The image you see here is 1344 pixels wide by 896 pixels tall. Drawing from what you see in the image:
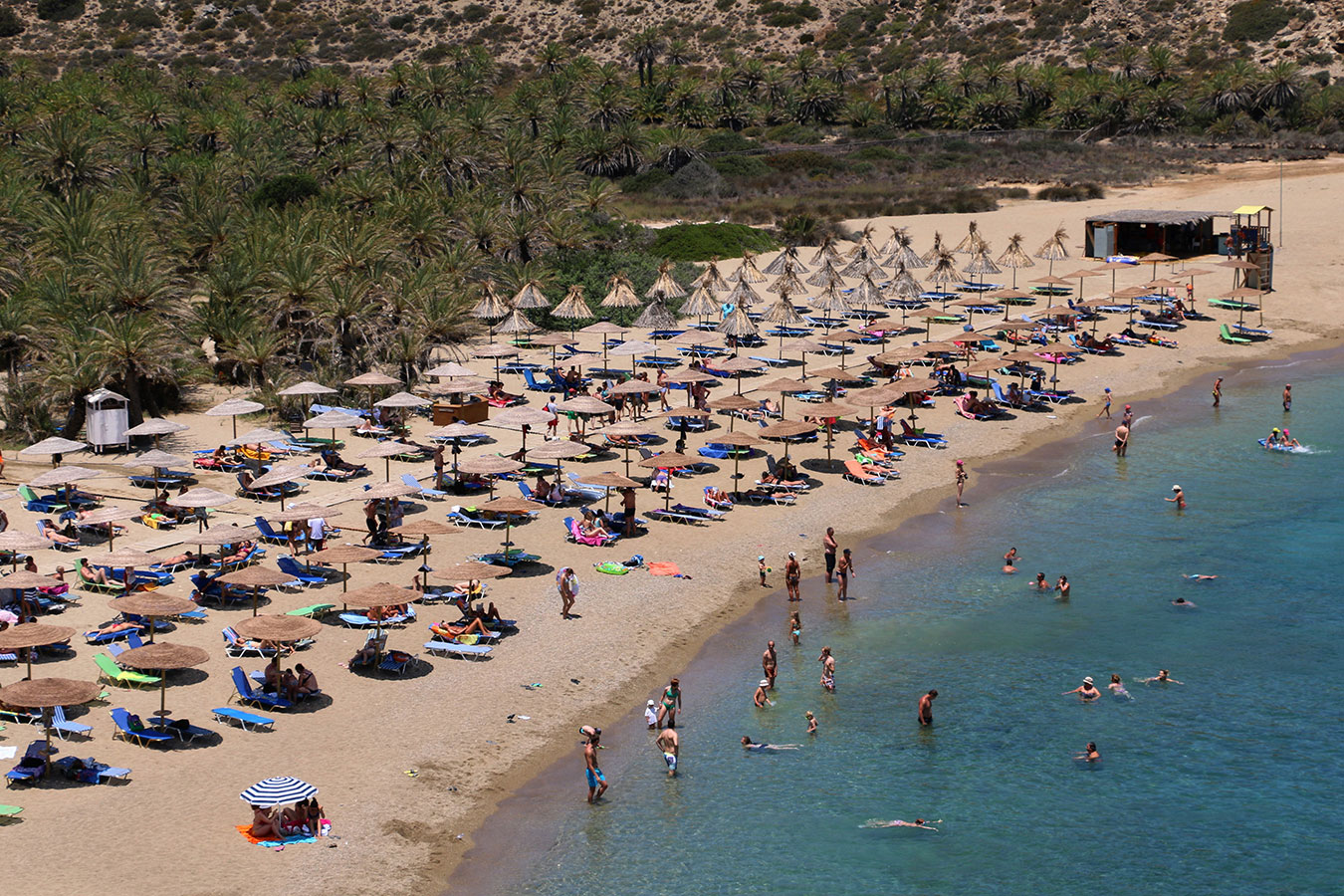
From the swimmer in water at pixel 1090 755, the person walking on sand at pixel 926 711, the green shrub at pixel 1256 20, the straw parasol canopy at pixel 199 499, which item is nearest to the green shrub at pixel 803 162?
the green shrub at pixel 1256 20

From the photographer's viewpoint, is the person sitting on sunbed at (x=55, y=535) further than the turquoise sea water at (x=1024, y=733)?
Yes

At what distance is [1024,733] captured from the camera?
22.8 metres

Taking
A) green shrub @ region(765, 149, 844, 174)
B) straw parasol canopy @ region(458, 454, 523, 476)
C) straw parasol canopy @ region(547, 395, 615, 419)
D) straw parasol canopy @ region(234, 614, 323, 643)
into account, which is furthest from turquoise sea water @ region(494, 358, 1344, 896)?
green shrub @ region(765, 149, 844, 174)

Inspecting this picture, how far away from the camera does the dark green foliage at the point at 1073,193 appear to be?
75375 mm

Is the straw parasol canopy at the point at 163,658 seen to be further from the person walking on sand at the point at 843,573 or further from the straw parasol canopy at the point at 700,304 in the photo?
the straw parasol canopy at the point at 700,304

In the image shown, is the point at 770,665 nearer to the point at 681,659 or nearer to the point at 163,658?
the point at 681,659

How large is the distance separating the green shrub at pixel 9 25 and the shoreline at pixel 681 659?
120080mm

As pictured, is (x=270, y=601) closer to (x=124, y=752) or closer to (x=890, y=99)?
(x=124, y=752)

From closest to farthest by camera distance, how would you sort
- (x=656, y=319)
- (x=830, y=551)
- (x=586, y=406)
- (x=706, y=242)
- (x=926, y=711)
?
(x=926, y=711), (x=830, y=551), (x=586, y=406), (x=656, y=319), (x=706, y=242)

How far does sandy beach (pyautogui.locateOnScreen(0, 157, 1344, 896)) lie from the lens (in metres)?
17.9

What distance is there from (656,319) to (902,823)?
1229 inches

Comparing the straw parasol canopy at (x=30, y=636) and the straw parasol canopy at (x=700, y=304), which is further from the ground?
the straw parasol canopy at (x=700, y=304)

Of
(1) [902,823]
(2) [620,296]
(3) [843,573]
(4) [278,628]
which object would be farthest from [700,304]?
(1) [902,823]

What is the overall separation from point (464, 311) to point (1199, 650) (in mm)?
25810
